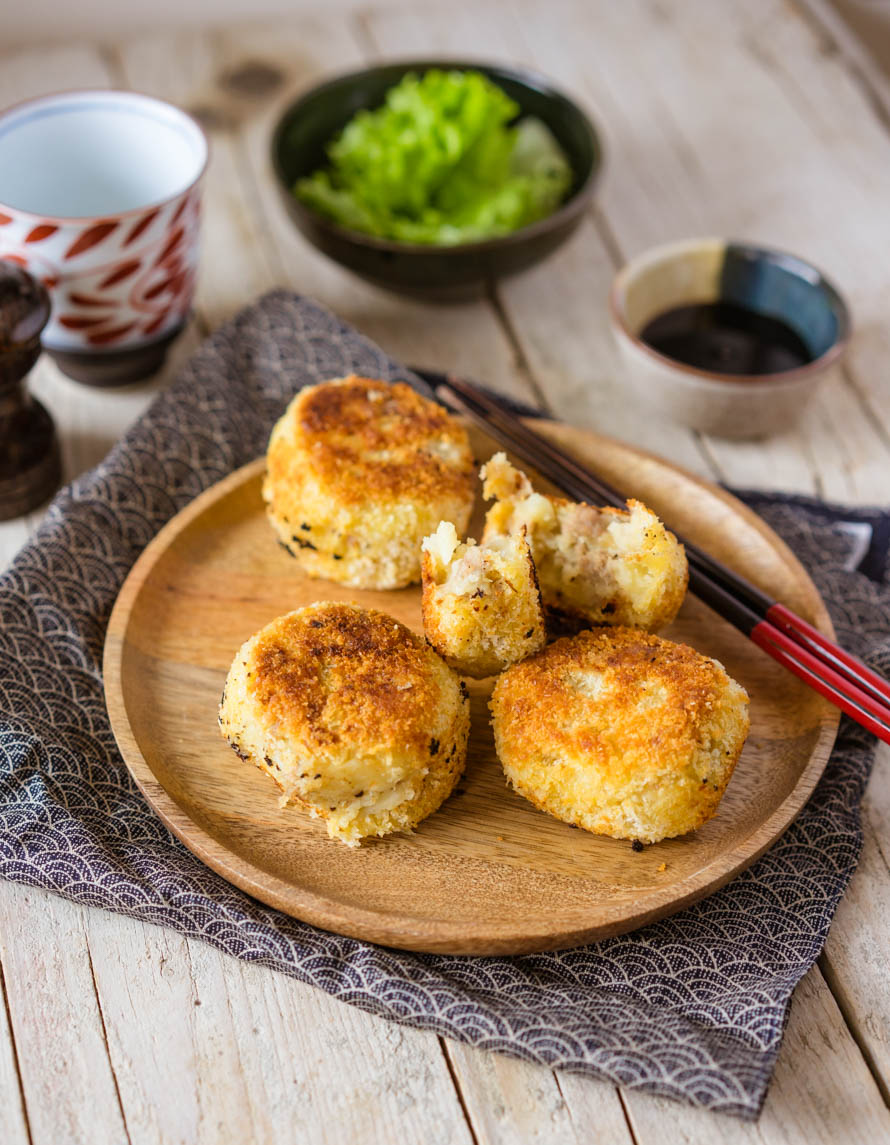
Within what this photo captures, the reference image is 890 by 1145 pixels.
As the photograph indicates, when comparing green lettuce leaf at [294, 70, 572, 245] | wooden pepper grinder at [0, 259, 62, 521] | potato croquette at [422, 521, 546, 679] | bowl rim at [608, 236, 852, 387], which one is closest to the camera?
potato croquette at [422, 521, 546, 679]

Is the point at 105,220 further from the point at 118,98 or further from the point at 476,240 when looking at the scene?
the point at 476,240

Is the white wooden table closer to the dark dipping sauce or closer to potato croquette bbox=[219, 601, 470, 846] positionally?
the dark dipping sauce

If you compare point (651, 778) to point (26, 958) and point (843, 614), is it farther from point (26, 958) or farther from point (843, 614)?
point (26, 958)

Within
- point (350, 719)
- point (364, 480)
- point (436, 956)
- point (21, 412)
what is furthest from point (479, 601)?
point (21, 412)

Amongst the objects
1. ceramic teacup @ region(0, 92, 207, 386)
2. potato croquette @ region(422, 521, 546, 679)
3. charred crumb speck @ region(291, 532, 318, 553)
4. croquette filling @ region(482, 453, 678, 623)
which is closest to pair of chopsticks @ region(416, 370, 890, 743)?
croquette filling @ region(482, 453, 678, 623)

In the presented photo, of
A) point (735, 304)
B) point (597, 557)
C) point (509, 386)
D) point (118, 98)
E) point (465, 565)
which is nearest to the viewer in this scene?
point (465, 565)

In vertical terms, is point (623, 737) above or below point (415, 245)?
below

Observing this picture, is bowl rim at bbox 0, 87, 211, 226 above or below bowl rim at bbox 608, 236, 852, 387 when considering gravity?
above
